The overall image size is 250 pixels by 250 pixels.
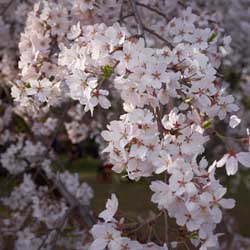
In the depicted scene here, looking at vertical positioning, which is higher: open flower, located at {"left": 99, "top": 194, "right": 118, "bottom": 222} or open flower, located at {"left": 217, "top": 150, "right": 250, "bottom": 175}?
open flower, located at {"left": 217, "top": 150, "right": 250, "bottom": 175}

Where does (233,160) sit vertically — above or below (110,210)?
above

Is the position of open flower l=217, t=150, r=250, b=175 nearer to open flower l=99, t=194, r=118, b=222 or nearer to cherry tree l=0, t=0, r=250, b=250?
cherry tree l=0, t=0, r=250, b=250

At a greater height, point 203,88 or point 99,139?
point 203,88

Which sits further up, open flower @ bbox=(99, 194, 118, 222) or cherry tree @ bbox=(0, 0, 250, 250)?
cherry tree @ bbox=(0, 0, 250, 250)

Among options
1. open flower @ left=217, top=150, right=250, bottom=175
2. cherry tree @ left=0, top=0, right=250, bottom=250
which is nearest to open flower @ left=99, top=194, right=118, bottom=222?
cherry tree @ left=0, top=0, right=250, bottom=250

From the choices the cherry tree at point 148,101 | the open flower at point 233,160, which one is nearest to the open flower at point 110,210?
the cherry tree at point 148,101

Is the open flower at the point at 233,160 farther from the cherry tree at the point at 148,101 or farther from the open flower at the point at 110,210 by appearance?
the open flower at the point at 110,210

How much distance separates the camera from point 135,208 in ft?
28.1

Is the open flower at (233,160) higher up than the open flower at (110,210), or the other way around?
the open flower at (233,160)

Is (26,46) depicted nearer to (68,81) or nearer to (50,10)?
(50,10)

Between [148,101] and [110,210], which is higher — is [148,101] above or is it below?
above

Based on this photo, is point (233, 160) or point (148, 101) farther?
point (148, 101)

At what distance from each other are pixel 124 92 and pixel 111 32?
9.3 inches

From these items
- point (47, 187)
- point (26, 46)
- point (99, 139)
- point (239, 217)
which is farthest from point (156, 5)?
point (239, 217)
